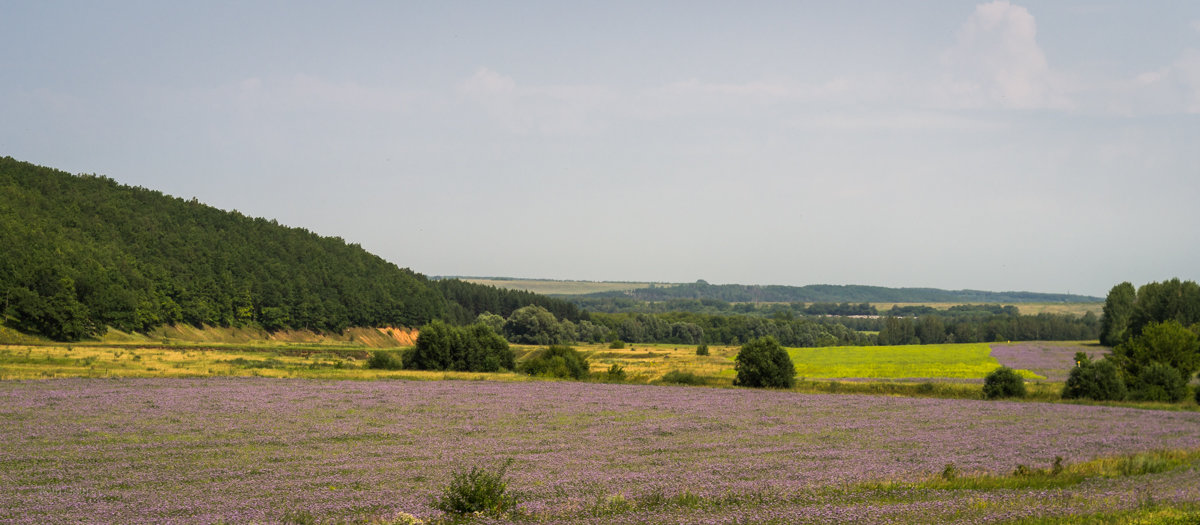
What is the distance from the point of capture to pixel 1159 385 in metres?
49.0

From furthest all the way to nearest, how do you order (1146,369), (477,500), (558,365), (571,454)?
1. (558,365)
2. (1146,369)
3. (571,454)
4. (477,500)

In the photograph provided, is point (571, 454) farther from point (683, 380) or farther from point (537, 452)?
point (683, 380)

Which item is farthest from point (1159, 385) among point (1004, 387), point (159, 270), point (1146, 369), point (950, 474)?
point (159, 270)

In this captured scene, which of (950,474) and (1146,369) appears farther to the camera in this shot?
(1146,369)

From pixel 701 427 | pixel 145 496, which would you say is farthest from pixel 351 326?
pixel 145 496

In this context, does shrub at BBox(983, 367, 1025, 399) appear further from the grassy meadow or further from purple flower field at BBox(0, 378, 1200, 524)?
purple flower field at BBox(0, 378, 1200, 524)

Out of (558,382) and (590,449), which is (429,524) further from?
(558,382)

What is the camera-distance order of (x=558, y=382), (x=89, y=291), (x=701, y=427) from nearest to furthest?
(x=701, y=427) → (x=558, y=382) → (x=89, y=291)

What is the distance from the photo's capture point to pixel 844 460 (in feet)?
73.7

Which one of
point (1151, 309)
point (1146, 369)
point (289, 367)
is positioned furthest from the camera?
point (1151, 309)

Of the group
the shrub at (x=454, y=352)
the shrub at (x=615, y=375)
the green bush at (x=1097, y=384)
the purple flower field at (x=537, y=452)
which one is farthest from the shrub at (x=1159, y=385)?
the shrub at (x=454, y=352)

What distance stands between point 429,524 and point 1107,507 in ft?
39.4

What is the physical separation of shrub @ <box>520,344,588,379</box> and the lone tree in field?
12.8 metres

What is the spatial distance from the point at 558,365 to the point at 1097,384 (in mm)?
35061
